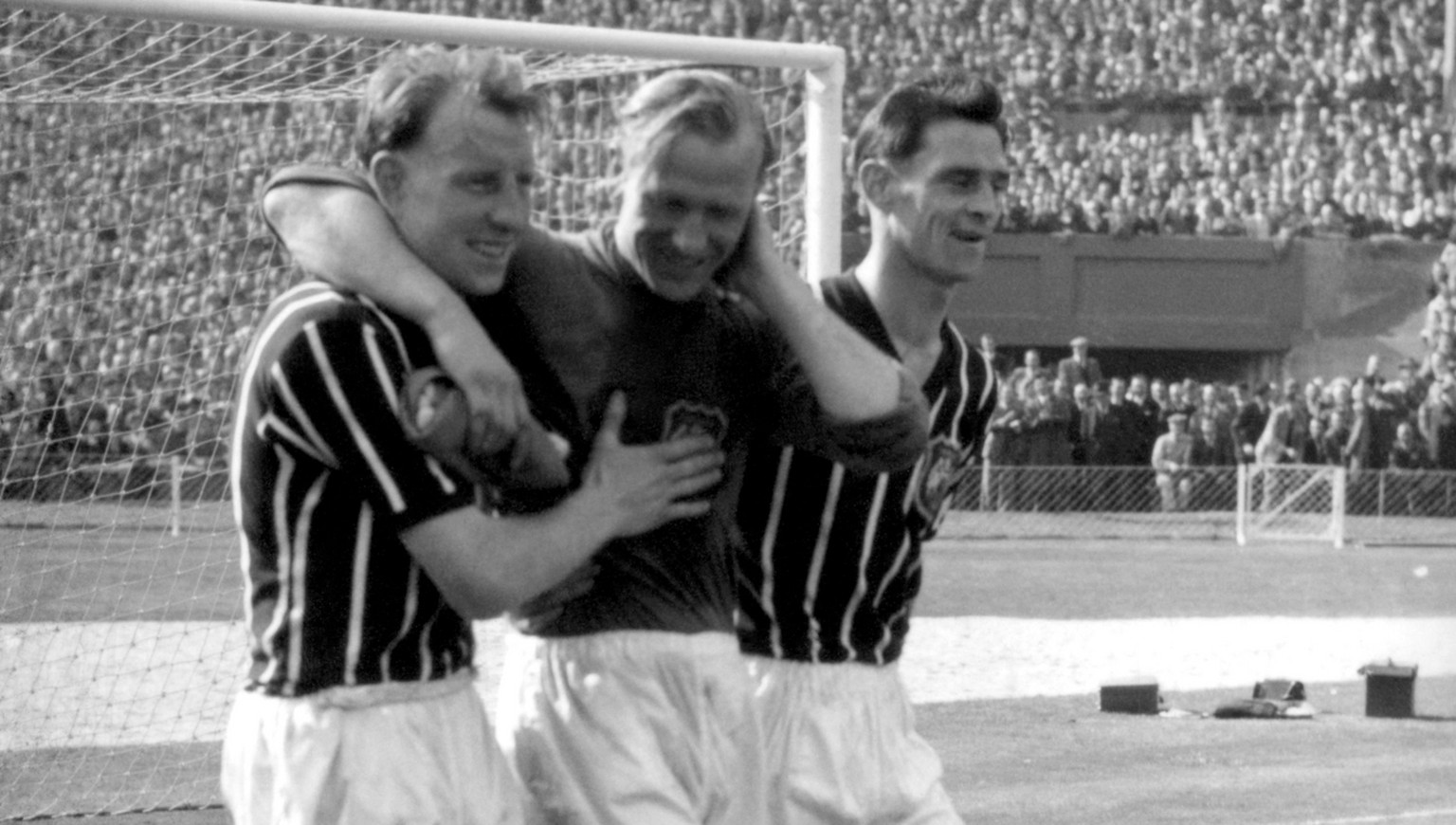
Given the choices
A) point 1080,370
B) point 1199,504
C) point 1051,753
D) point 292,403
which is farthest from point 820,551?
point 1080,370

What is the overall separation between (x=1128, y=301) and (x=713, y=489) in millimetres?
32178

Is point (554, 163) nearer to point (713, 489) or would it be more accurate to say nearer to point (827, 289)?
point (827, 289)

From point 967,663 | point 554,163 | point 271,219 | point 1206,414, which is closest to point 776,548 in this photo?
point 271,219

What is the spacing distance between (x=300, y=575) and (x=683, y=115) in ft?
2.67

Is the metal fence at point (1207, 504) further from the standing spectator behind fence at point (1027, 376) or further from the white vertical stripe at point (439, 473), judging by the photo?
the white vertical stripe at point (439, 473)

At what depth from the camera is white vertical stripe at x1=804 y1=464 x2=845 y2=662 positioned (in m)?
3.78

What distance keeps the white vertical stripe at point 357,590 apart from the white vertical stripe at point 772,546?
98 centimetres

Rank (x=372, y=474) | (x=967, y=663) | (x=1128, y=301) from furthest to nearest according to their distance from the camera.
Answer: (x=1128, y=301) < (x=967, y=663) < (x=372, y=474)

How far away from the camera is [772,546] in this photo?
3.82m

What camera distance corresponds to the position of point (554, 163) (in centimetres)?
863

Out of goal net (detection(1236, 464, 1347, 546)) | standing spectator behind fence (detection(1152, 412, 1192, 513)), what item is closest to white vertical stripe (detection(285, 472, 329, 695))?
goal net (detection(1236, 464, 1347, 546))

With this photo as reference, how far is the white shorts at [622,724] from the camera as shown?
3176 mm

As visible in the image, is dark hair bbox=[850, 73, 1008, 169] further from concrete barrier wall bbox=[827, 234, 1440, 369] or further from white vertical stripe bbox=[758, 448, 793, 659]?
concrete barrier wall bbox=[827, 234, 1440, 369]

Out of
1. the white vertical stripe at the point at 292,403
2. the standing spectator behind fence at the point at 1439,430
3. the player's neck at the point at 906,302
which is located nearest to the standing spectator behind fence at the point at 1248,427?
the standing spectator behind fence at the point at 1439,430
